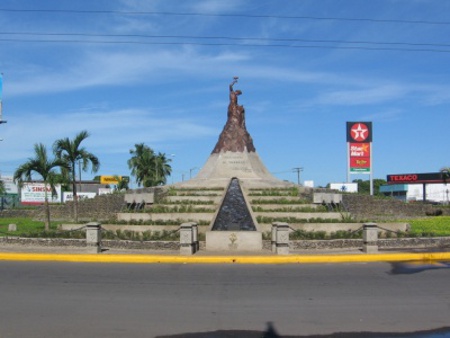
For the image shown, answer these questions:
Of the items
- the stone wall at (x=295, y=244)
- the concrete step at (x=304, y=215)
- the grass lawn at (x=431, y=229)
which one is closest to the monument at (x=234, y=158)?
the grass lawn at (x=431, y=229)

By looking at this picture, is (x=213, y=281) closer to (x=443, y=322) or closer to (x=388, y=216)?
(x=443, y=322)

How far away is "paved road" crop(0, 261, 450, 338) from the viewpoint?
7.84 metres

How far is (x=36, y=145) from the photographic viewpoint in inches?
Answer: 1156

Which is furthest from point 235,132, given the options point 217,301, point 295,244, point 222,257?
point 217,301

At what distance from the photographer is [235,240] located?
18.8 m

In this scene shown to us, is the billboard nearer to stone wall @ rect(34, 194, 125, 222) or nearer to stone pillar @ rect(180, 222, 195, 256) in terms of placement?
stone wall @ rect(34, 194, 125, 222)

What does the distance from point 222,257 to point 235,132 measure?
24366 mm

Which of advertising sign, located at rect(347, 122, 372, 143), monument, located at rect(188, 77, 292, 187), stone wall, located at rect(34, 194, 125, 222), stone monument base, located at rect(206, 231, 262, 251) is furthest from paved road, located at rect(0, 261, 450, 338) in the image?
advertising sign, located at rect(347, 122, 372, 143)

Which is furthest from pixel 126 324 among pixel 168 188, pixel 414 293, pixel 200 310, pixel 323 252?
pixel 168 188

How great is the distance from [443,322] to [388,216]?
36.5 m

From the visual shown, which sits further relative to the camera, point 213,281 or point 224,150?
point 224,150

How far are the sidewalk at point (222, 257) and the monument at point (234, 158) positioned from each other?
18.0 meters

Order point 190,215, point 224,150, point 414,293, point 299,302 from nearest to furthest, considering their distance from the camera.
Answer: point 299,302 → point 414,293 → point 190,215 → point 224,150

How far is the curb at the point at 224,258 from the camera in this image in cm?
1623
